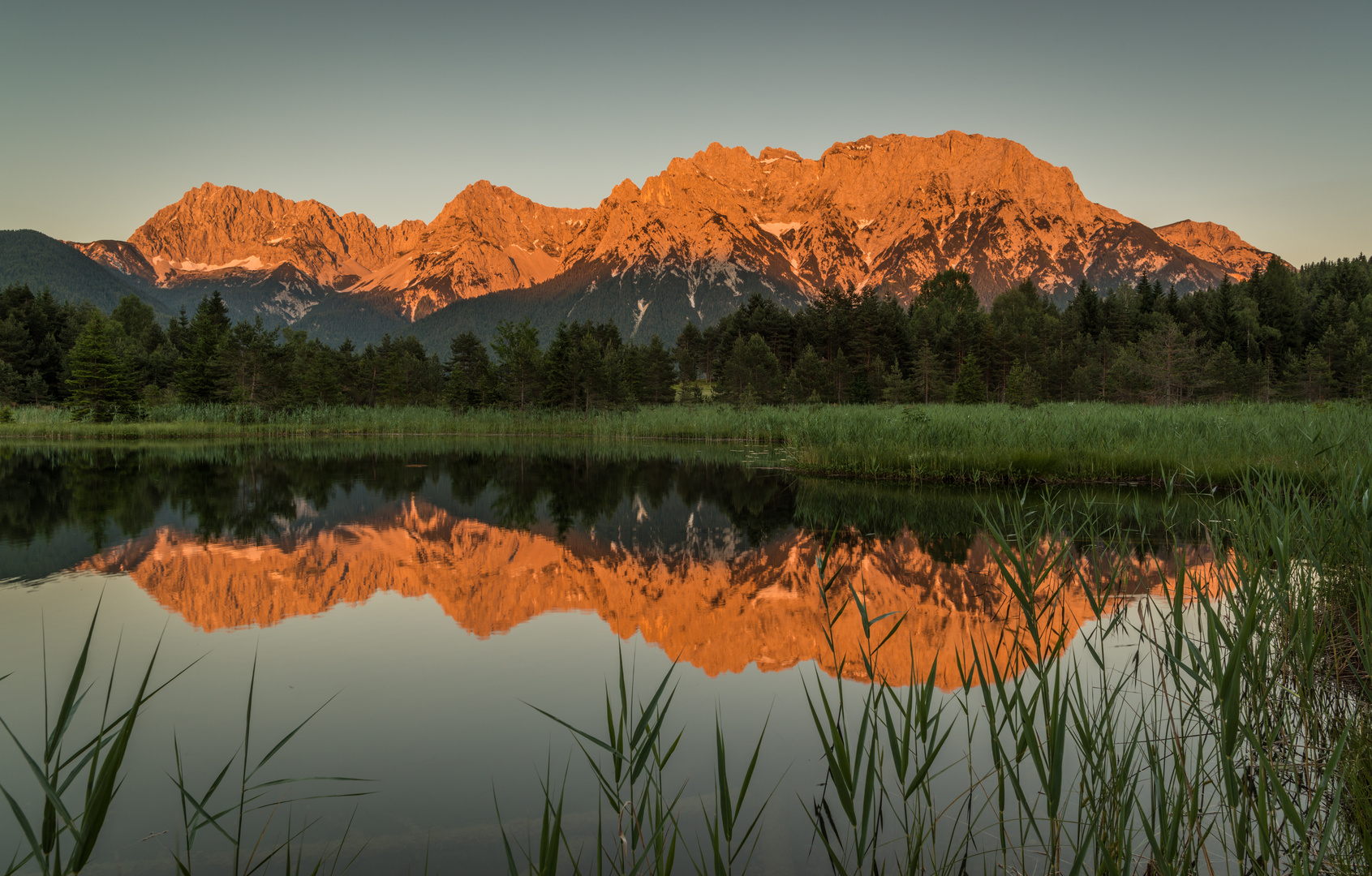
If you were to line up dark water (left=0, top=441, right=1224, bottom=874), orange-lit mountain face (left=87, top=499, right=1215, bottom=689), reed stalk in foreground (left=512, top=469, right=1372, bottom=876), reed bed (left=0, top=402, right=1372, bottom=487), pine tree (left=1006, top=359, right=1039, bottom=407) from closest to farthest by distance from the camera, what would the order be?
reed stalk in foreground (left=512, top=469, right=1372, bottom=876) → dark water (left=0, top=441, right=1224, bottom=874) → orange-lit mountain face (left=87, top=499, right=1215, bottom=689) → reed bed (left=0, top=402, right=1372, bottom=487) → pine tree (left=1006, top=359, right=1039, bottom=407)

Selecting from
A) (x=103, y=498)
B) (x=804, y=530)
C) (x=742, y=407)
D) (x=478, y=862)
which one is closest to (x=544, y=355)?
(x=742, y=407)

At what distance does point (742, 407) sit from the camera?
1859 inches

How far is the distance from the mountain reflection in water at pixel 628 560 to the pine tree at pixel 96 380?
88.3ft

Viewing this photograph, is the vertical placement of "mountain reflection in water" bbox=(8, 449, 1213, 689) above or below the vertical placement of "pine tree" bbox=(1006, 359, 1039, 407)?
below

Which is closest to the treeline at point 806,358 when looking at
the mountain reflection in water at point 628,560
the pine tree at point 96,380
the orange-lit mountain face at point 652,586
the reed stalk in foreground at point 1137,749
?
the pine tree at point 96,380

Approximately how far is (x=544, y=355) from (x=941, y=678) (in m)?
54.1

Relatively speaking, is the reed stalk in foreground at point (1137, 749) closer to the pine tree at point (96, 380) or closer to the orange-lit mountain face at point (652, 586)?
the orange-lit mountain face at point (652, 586)

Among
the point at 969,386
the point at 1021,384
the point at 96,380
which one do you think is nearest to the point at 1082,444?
the point at 969,386

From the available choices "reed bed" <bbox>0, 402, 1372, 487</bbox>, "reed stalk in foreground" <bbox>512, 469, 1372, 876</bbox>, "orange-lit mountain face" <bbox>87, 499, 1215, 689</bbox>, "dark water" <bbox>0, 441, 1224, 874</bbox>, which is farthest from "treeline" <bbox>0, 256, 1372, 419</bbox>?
"reed stalk in foreground" <bbox>512, 469, 1372, 876</bbox>

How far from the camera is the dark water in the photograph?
4195 millimetres

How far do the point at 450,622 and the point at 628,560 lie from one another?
388cm

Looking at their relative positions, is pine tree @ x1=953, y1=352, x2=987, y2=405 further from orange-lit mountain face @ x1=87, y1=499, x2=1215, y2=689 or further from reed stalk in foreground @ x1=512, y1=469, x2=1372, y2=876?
reed stalk in foreground @ x1=512, y1=469, x2=1372, y2=876

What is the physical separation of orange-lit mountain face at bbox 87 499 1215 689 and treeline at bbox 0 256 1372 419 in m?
37.4

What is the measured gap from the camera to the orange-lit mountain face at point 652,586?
692cm
